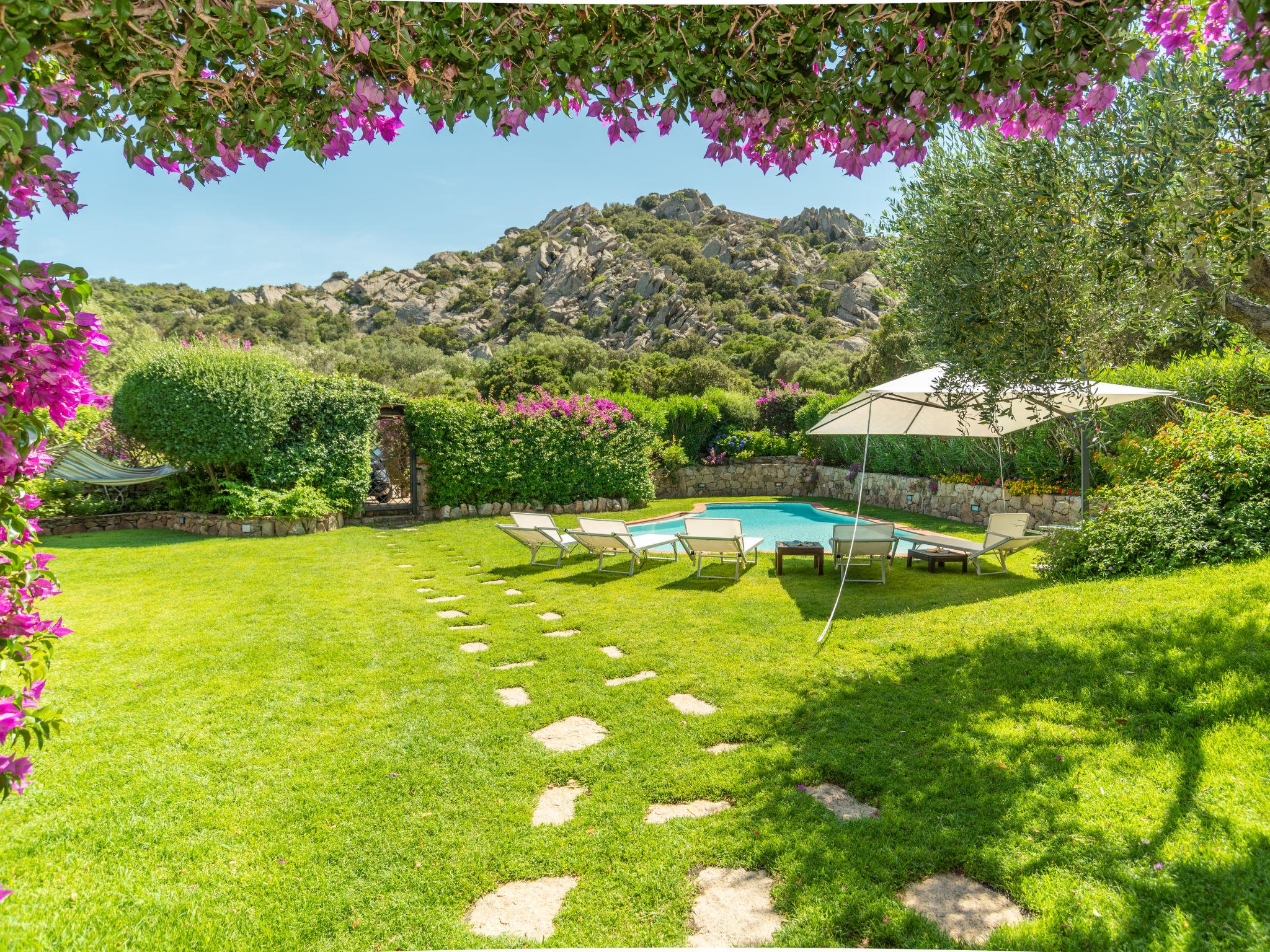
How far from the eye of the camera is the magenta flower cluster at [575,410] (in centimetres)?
1454

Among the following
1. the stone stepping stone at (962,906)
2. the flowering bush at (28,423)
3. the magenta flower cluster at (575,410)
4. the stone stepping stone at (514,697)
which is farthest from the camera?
the magenta flower cluster at (575,410)

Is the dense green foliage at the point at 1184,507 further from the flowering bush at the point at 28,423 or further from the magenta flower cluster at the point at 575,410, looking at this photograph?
the magenta flower cluster at the point at 575,410

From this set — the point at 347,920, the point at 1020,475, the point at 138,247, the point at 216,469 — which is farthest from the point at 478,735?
the point at 216,469

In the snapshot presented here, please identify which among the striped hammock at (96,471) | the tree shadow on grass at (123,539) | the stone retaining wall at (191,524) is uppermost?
the striped hammock at (96,471)

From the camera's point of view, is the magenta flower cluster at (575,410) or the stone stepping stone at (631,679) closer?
the stone stepping stone at (631,679)

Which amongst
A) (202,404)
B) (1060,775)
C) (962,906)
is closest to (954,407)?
(1060,775)

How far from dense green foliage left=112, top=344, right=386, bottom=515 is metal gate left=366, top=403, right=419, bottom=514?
4.78ft

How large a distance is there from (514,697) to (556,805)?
54.5 inches

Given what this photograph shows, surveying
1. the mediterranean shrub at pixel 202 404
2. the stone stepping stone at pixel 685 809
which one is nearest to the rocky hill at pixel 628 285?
the mediterranean shrub at pixel 202 404

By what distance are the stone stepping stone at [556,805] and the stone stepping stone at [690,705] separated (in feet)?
3.30

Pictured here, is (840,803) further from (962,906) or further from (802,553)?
(802,553)

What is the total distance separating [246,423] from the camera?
1175cm

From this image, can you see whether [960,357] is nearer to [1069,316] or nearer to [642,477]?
[1069,316]

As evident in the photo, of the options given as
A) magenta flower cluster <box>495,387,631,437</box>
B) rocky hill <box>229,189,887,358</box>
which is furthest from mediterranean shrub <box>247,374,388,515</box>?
rocky hill <box>229,189,887,358</box>
